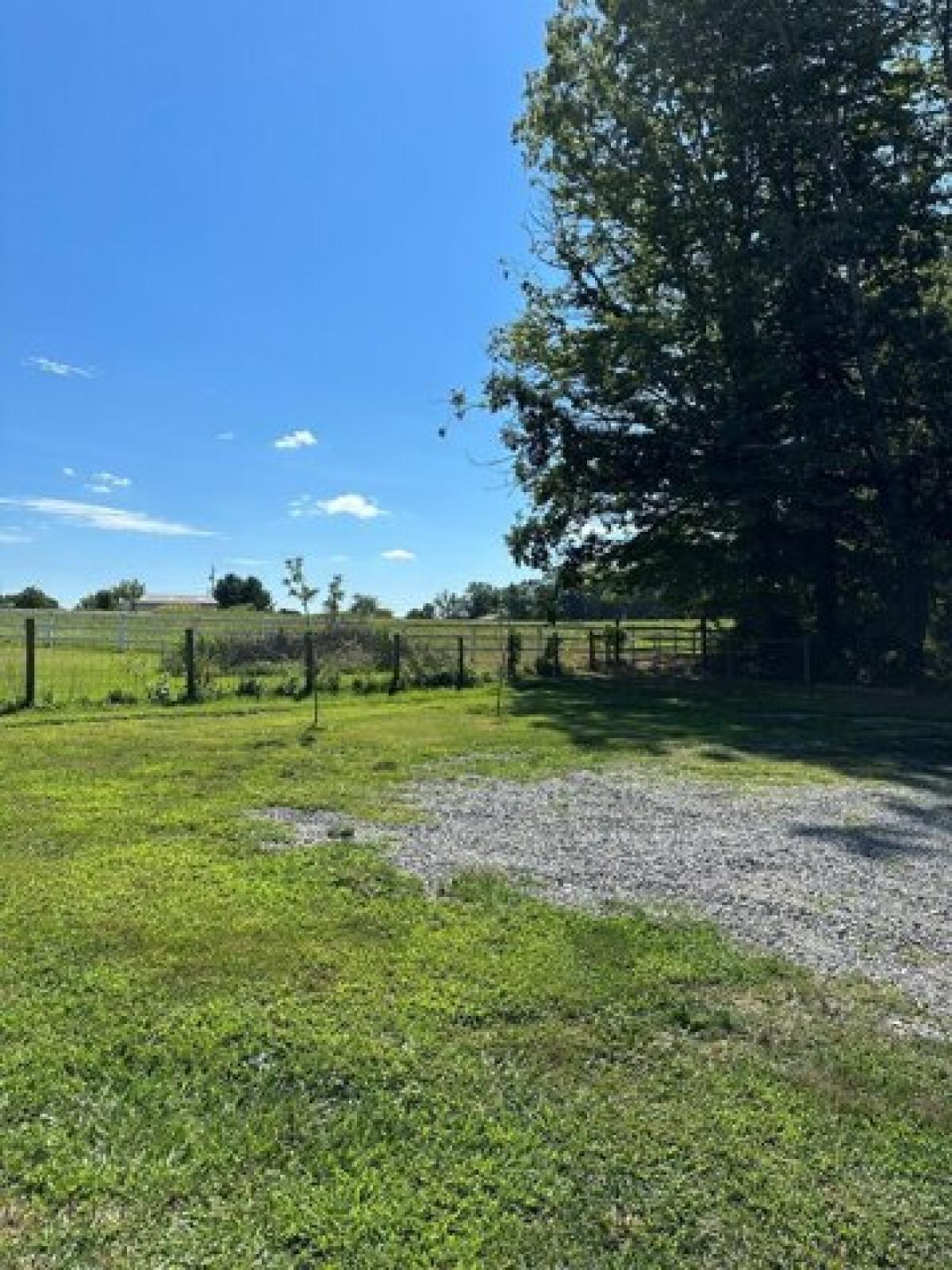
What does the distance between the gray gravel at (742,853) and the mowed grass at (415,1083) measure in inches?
14.1

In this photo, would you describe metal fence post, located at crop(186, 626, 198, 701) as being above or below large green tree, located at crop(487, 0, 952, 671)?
below

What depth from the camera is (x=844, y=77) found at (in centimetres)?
1767

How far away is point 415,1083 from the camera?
2826mm

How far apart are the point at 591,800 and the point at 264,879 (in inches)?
129

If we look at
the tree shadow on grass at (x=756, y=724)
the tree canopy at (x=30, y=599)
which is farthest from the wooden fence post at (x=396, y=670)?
the tree canopy at (x=30, y=599)

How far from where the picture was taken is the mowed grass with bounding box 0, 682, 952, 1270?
219 centimetres

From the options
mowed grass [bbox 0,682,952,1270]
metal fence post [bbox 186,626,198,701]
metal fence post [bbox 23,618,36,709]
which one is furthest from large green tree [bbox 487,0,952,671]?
mowed grass [bbox 0,682,952,1270]

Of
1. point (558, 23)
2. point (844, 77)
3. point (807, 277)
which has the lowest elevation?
point (807, 277)

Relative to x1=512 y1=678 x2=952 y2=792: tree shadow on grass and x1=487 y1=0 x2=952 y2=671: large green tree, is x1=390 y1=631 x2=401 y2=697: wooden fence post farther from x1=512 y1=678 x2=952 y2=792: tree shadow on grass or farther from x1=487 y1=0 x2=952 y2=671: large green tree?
x1=487 y1=0 x2=952 y2=671: large green tree

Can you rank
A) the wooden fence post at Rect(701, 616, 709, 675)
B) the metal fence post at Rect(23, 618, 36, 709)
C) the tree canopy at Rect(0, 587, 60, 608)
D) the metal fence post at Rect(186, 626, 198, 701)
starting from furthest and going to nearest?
the tree canopy at Rect(0, 587, 60, 608) < the wooden fence post at Rect(701, 616, 709, 675) < the metal fence post at Rect(186, 626, 198, 701) < the metal fence post at Rect(23, 618, 36, 709)

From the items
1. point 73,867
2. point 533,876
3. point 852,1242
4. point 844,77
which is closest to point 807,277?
point 844,77

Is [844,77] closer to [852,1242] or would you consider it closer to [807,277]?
[807,277]

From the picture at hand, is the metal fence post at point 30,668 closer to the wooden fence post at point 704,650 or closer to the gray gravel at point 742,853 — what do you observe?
the gray gravel at point 742,853

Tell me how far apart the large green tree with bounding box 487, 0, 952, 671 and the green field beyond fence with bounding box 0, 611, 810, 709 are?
3.71 feet
